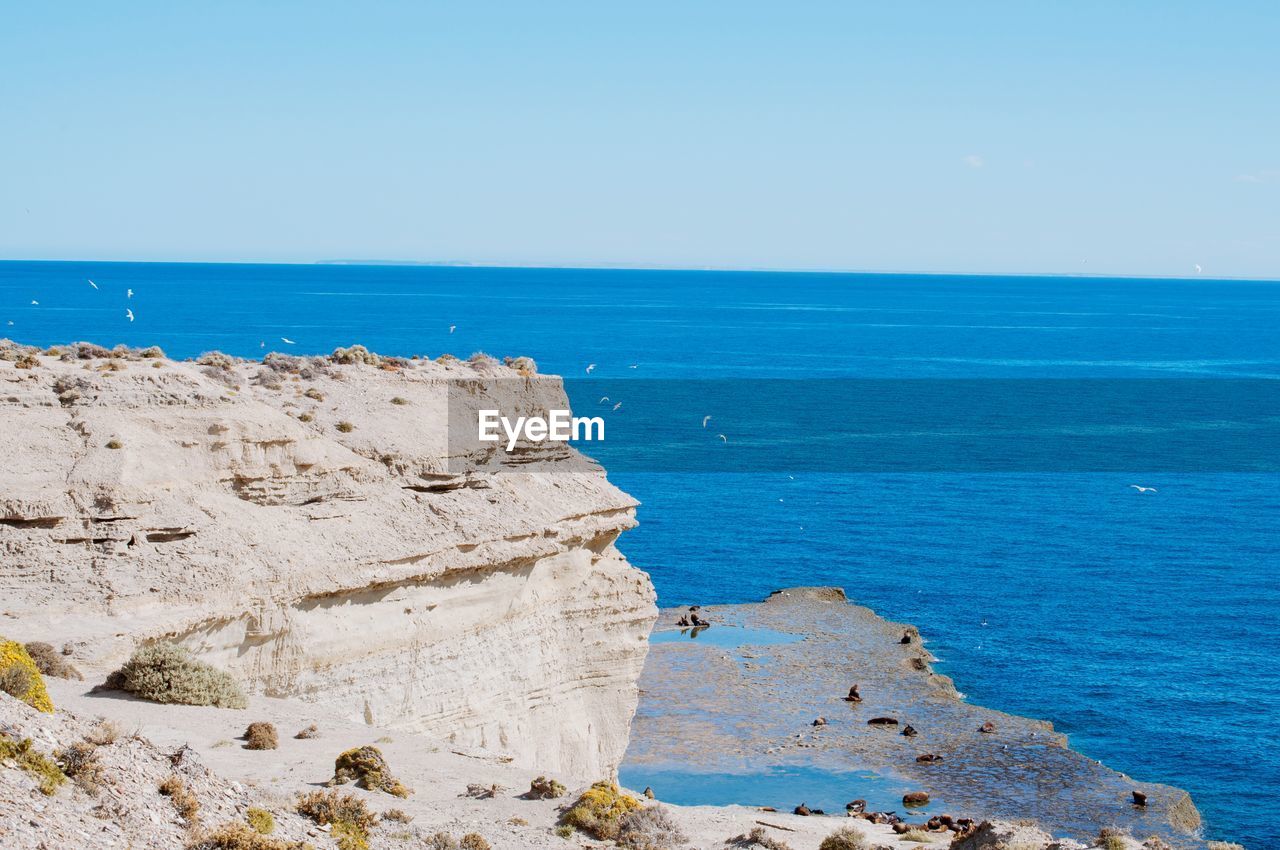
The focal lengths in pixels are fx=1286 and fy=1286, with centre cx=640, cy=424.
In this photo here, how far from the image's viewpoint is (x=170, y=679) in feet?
85.7

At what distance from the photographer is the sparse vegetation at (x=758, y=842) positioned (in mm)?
21559

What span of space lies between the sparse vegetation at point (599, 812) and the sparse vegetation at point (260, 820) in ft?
17.7

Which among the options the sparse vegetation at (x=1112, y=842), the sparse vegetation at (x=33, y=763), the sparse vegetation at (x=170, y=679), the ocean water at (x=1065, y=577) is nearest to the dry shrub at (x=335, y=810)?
the sparse vegetation at (x=33, y=763)

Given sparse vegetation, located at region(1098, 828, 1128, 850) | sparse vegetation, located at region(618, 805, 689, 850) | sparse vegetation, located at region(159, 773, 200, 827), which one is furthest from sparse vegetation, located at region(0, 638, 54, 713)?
sparse vegetation, located at region(1098, 828, 1128, 850)

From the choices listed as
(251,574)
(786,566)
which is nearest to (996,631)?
(786,566)

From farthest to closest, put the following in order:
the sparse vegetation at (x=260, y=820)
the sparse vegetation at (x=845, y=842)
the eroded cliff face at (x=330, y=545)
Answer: the eroded cliff face at (x=330, y=545) < the sparse vegetation at (x=845, y=842) < the sparse vegetation at (x=260, y=820)

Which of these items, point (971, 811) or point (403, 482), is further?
point (971, 811)

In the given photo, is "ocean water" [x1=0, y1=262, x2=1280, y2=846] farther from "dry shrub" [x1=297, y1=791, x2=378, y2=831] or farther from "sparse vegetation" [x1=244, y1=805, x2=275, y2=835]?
"sparse vegetation" [x1=244, y1=805, x2=275, y2=835]

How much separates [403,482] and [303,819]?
1701 centimetres

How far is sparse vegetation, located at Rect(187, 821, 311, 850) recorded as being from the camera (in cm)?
1598

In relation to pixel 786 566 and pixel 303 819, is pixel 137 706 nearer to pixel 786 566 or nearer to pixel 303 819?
pixel 303 819

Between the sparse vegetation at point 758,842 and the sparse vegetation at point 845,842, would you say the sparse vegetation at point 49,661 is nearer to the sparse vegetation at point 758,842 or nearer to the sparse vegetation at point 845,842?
the sparse vegetation at point 758,842

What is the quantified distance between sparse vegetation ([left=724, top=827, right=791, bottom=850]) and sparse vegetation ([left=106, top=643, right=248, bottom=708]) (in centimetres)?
1147

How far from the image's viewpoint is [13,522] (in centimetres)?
2814
